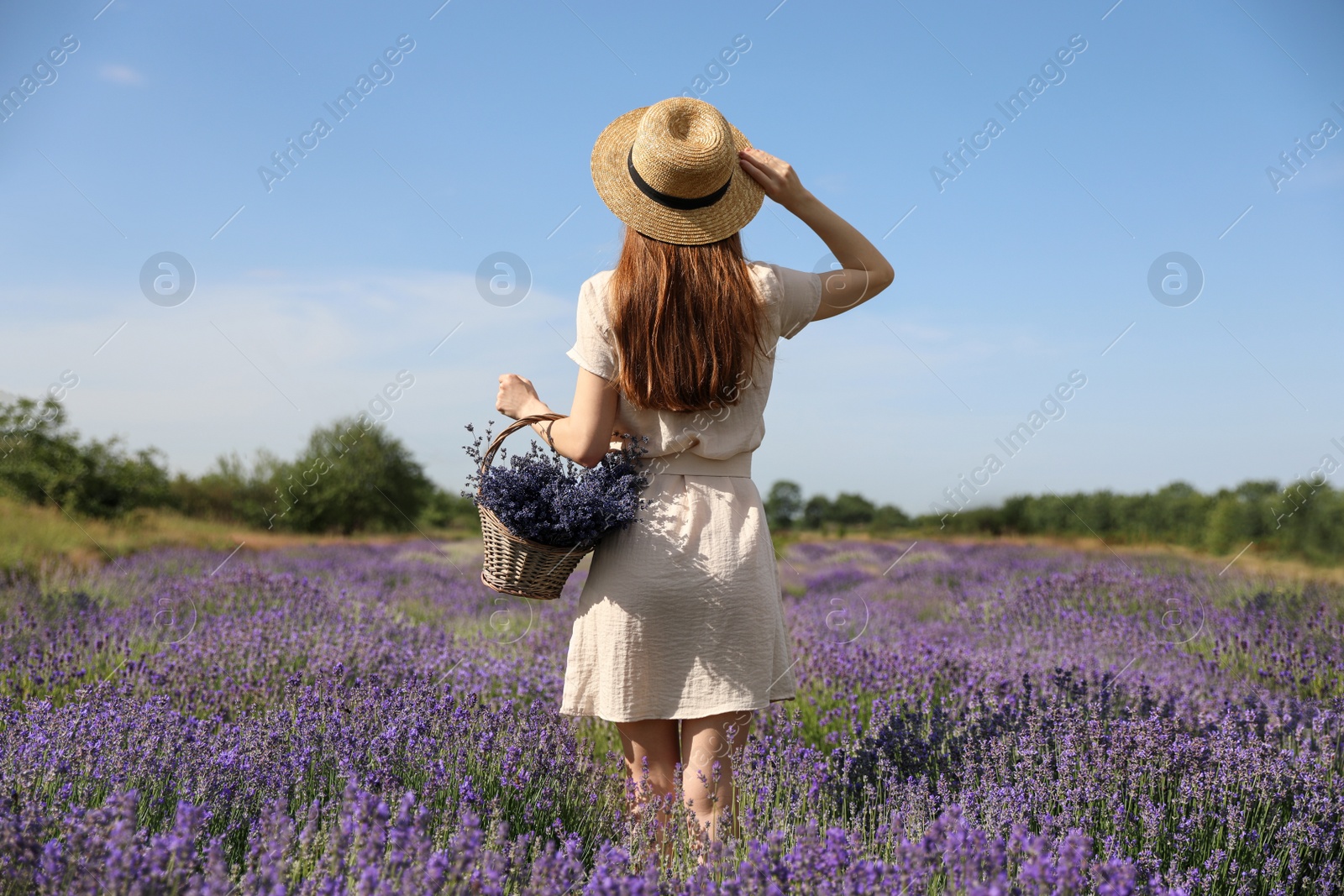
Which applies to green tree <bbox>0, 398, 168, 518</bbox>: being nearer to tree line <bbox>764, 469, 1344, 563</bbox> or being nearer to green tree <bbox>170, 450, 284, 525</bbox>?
green tree <bbox>170, 450, 284, 525</bbox>

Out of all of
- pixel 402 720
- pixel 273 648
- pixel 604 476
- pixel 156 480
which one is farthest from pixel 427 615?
pixel 156 480

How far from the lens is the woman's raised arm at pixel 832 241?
2.44 metres

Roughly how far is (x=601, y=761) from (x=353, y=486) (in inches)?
763

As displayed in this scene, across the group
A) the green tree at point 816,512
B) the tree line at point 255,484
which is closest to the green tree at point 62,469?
the tree line at point 255,484

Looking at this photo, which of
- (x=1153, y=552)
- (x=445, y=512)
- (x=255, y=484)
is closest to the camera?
(x=1153, y=552)

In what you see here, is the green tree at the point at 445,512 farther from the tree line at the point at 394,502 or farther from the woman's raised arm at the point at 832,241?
the woman's raised arm at the point at 832,241

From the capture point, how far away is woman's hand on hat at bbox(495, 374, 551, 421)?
8.10 ft

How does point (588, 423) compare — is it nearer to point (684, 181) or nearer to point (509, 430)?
point (509, 430)

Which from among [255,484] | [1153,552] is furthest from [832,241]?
[255,484]

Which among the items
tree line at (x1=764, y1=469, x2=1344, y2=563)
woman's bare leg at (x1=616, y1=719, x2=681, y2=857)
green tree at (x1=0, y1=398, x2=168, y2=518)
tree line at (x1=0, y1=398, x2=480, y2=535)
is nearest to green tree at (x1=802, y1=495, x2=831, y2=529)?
tree line at (x1=764, y1=469, x2=1344, y2=563)

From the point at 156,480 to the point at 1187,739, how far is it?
48.9 feet

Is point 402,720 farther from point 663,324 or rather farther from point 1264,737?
point 1264,737

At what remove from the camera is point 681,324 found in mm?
2244

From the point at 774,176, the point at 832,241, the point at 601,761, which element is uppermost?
the point at 774,176
